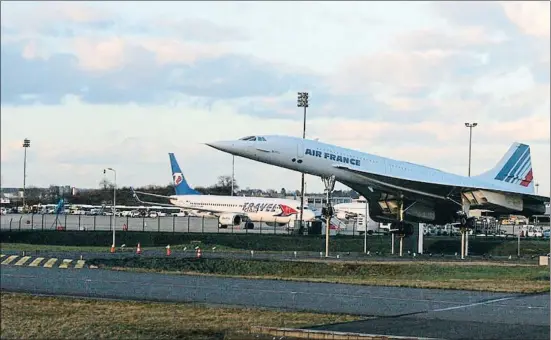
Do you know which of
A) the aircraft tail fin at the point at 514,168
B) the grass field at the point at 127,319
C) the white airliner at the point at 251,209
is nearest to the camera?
the grass field at the point at 127,319

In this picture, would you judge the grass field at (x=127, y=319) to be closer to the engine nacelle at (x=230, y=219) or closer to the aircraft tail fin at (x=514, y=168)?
the aircraft tail fin at (x=514, y=168)

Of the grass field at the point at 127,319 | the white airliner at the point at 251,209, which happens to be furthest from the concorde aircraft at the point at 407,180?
the white airliner at the point at 251,209

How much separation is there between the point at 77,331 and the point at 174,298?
23.4 feet

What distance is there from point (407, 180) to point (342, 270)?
16904 millimetres

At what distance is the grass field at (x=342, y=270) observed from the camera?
32.5 metres

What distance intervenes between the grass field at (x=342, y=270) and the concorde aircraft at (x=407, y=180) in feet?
29.8

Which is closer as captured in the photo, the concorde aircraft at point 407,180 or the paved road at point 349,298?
the paved road at point 349,298

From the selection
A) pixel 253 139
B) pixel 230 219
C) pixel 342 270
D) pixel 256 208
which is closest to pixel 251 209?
pixel 256 208

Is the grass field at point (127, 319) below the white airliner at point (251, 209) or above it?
below

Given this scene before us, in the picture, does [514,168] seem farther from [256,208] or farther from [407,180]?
[256,208]

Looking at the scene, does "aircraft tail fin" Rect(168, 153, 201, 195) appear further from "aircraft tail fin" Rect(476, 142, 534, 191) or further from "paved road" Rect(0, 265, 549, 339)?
"paved road" Rect(0, 265, 549, 339)

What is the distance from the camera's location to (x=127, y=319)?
16031mm

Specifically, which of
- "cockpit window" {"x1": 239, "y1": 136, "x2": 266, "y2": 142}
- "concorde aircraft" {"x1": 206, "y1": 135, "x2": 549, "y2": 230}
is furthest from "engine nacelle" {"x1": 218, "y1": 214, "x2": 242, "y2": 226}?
"cockpit window" {"x1": 239, "y1": 136, "x2": 266, "y2": 142}

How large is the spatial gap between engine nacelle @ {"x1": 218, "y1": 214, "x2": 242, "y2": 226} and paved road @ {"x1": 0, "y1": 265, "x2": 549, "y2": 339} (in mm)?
60871
